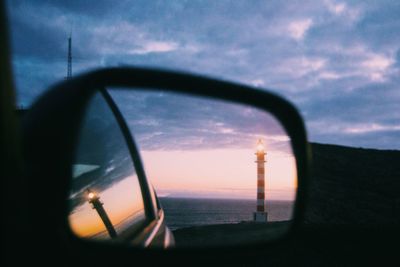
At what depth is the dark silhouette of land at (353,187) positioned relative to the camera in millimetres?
12188

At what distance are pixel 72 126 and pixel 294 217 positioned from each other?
4.15 feet

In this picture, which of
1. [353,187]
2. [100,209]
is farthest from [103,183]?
[353,187]

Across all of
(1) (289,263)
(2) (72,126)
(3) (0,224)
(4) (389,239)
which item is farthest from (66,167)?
(4) (389,239)

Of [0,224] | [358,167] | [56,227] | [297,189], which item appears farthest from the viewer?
[358,167]

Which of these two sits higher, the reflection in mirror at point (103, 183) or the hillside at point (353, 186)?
the reflection in mirror at point (103, 183)

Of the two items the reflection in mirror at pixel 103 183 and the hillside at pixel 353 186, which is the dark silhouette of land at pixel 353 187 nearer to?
the hillside at pixel 353 186

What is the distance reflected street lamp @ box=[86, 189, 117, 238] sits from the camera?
1.74 meters

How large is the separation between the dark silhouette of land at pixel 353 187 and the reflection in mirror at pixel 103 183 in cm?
1026

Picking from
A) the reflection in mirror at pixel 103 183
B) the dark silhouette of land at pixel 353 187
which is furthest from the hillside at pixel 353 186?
the reflection in mirror at pixel 103 183

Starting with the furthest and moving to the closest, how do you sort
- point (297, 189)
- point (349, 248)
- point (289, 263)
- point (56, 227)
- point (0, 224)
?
point (349, 248) < point (289, 263) < point (297, 189) < point (56, 227) < point (0, 224)

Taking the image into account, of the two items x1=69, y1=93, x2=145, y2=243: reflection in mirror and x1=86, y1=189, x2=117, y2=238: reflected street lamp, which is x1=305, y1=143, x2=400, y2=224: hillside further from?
x1=86, y1=189, x2=117, y2=238: reflected street lamp

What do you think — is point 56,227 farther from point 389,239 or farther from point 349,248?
point 389,239

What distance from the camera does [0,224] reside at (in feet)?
2.52

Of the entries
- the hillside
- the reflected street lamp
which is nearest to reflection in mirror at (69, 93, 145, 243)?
the reflected street lamp
